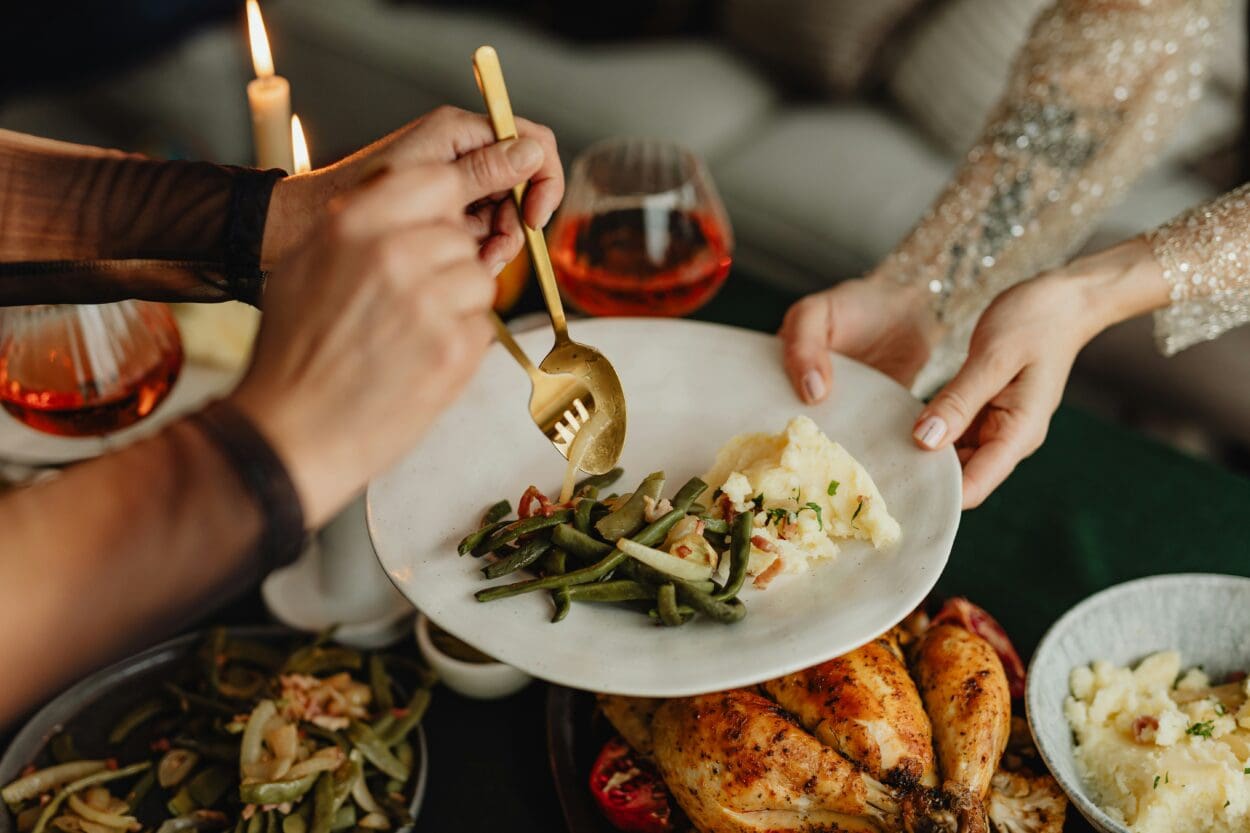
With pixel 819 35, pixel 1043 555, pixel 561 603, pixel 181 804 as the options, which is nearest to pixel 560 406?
pixel 561 603

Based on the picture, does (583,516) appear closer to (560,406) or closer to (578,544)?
(578,544)

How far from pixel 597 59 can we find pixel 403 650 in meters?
3.24

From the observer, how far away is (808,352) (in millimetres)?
1409

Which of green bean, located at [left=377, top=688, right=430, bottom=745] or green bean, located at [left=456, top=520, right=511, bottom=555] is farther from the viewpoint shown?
green bean, located at [left=377, top=688, right=430, bottom=745]

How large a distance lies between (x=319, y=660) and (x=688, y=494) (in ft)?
2.00

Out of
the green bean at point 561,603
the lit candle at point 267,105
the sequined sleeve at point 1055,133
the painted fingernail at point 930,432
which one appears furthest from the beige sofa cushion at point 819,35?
the green bean at point 561,603

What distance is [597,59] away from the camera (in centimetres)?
417

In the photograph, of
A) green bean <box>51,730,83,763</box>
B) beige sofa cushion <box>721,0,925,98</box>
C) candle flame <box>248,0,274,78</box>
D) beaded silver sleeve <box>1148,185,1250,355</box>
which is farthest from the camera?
beige sofa cushion <box>721,0,925,98</box>

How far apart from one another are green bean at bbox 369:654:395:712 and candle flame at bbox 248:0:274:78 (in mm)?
958

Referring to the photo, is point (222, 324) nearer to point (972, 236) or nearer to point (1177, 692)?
point (972, 236)

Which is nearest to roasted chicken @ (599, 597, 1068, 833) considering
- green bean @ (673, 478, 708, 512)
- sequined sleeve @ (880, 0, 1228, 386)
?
green bean @ (673, 478, 708, 512)

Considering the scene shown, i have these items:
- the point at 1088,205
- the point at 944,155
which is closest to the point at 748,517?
the point at 1088,205

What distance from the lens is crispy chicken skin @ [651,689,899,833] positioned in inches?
44.1

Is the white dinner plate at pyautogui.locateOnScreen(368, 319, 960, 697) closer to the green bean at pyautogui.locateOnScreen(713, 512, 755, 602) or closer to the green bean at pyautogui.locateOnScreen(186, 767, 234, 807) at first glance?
the green bean at pyautogui.locateOnScreen(713, 512, 755, 602)
